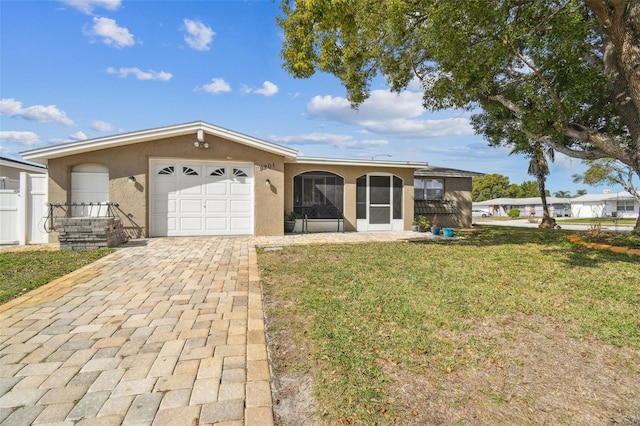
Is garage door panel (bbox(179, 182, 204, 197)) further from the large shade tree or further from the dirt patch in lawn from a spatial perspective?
the dirt patch in lawn

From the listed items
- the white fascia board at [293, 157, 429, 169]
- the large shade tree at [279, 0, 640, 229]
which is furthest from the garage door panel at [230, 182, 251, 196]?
the large shade tree at [279, 0, 640, 229]

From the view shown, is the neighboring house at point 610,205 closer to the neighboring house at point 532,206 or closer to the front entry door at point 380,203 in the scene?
the neighboring house at point 532,206

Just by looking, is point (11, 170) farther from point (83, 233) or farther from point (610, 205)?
point (610, 205)

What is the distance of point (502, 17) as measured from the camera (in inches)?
254

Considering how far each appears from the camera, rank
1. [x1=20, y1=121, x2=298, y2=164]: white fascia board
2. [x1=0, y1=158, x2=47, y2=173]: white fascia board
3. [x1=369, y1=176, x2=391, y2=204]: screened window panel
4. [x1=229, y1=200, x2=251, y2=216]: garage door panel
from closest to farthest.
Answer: [x1=20, y1=121, x2=298, y2=164]: white fascia board → [x1=229, y1=200, x2=251, y2=216]: garage door panel → [x1=0, y1=158, x2=47, y2=173]: white fascia board → [x1=369, y1=176, x2=391, y2=204]: screened window panel

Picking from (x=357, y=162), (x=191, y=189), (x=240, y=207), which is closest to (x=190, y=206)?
(x=191, y=189)

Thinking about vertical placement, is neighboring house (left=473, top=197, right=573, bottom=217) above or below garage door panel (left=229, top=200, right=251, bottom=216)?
above

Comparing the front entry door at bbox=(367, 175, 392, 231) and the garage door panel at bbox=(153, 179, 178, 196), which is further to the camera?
the front entry door at bbox=(367, 175, 392, 231)

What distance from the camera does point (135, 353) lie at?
2617 mm

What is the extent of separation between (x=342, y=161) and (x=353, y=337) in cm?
984

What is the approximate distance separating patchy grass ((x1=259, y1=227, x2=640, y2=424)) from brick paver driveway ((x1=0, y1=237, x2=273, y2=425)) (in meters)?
0.35

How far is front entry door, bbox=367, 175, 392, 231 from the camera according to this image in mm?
12984

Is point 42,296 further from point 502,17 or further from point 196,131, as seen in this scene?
point 502,17

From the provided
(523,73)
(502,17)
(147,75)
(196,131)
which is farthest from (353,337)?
(147,75)
